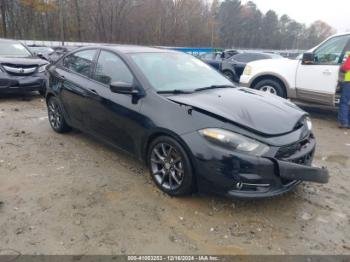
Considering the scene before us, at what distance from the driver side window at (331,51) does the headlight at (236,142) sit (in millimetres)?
4553

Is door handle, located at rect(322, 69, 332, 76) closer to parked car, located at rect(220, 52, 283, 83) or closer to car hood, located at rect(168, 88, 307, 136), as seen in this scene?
car hood, located at rect(168, 88, 307, 136)

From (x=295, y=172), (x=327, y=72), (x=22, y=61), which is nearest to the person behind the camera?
(x=295, y=172)

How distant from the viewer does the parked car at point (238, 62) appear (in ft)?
42.6

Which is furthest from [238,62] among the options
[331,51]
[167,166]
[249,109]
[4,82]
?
[167,166]

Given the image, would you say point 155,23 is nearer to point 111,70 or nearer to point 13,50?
point 13,50

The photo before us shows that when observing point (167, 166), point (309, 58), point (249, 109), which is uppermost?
point (309, 58)

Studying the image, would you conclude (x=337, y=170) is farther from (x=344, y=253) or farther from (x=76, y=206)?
(x=76, y=206)

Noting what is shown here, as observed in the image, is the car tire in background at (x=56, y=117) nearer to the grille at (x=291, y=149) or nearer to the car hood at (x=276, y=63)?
the grille at (x=291, y=149)

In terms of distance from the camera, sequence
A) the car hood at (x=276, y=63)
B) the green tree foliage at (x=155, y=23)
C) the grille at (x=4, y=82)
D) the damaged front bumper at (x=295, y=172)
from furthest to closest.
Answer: the green tree foliage at (x=155, y=23) → the grille at (x=4, y=82) → the car hood at (x=276, y=63) → the damaged front bumper at (x=295, y=172)

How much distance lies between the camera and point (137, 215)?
3.17m

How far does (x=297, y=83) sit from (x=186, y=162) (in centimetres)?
492

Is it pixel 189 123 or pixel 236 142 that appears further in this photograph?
pixel 189 123

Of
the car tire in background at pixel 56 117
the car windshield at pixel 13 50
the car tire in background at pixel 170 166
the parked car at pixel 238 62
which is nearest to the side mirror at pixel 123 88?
the car tire in background at pixel 170 166

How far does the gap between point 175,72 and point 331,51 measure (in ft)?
13.8
